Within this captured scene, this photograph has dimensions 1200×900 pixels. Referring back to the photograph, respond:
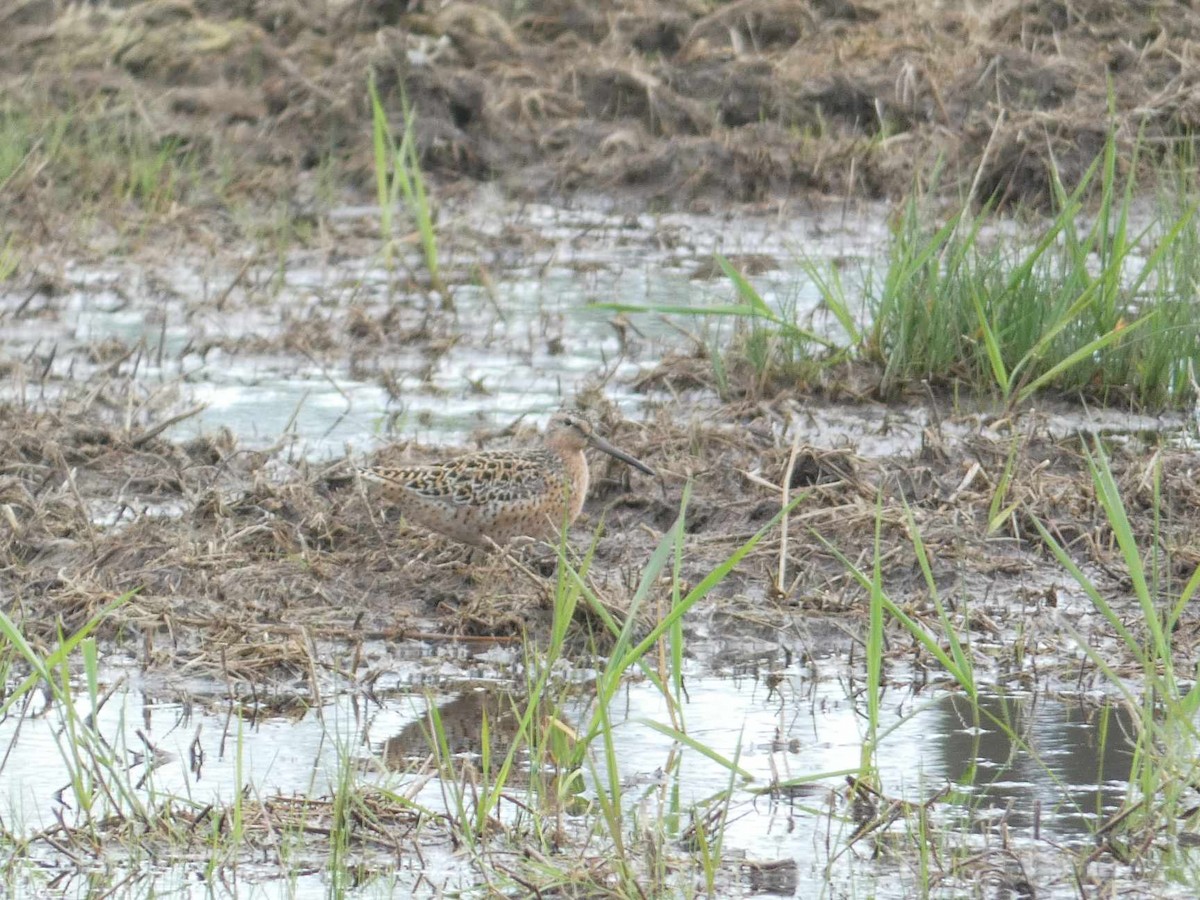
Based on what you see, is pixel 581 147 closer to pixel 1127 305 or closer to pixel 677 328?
pixel 677 328

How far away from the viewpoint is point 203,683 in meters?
6.00

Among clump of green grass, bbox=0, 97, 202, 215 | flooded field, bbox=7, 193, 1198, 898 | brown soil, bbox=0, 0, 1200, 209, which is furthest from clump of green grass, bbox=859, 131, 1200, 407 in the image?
clump of green grass, bbox=0, 97, 202, 215

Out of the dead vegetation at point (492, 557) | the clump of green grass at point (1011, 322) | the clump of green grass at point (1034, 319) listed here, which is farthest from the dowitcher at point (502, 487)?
the clump of green grass at point (1034, 319)

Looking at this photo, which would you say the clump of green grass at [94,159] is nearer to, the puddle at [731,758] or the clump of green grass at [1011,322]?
the clump of green grass at [1011,322]

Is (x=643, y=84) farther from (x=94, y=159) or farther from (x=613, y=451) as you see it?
(x=613, y=451)

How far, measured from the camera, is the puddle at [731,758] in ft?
15.2

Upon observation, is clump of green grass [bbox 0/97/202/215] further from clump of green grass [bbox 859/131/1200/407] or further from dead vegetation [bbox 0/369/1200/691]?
clump of green grass [bbox 859/131/1200/407]

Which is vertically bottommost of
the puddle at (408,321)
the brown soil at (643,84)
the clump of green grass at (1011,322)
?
the puddle at (408,321)

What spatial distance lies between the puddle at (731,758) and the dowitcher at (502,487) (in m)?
0.79

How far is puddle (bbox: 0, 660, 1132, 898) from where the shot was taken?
15.2 feet

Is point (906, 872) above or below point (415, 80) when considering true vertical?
below

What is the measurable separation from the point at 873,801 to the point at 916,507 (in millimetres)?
2462

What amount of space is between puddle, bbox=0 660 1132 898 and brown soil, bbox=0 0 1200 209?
20.7 feet

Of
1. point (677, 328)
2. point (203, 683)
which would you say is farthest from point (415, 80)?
point (203, 683)
